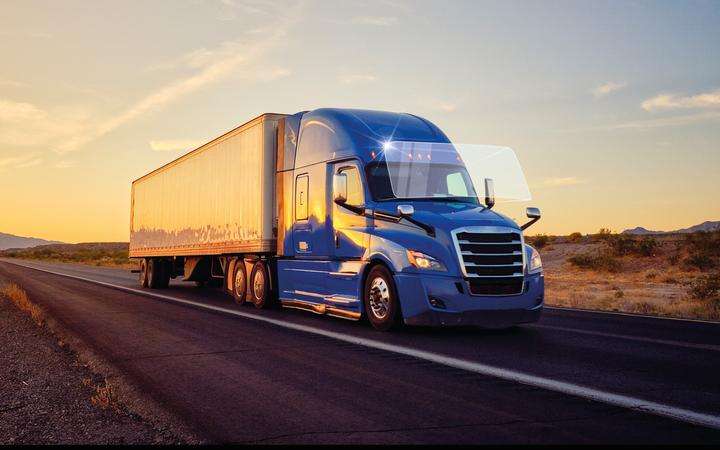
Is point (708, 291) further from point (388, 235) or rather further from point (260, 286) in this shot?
point (388, 235)

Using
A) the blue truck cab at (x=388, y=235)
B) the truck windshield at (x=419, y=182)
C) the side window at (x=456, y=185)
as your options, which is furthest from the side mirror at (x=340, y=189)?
the side window at (x=456, y=185)

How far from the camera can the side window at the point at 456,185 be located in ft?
37.0

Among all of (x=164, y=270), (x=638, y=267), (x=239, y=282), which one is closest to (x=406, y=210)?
(x=239, y=282)

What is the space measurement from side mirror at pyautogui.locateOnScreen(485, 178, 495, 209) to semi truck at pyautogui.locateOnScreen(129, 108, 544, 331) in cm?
2

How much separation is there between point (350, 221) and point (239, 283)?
18.5ft

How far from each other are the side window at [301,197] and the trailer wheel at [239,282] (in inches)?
122

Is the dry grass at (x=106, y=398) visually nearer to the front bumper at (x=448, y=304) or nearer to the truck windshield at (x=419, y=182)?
the front bumper at (x=448, y=304)

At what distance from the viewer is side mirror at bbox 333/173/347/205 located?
36.2 feet

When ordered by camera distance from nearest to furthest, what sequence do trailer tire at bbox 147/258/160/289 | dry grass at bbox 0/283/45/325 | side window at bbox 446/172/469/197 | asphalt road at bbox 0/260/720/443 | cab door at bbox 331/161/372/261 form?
asphalt road at bbox 0/260/720/443, cab door at bbox 331/161/372/261, side window at bbox 446/172/469/197, dry grass at bbox 0/283/45/325, trailer tire at bbox 147/258/160/289

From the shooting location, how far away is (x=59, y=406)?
611 cm

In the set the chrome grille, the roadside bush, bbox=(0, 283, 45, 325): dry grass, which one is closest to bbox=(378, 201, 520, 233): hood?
the chrome grille

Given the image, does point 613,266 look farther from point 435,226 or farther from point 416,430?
point 416,430

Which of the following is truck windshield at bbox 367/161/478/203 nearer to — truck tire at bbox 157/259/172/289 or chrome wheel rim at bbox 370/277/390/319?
chrome wheel rim at bbox 370/277/390/319

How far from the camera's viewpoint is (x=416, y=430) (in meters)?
4.87
